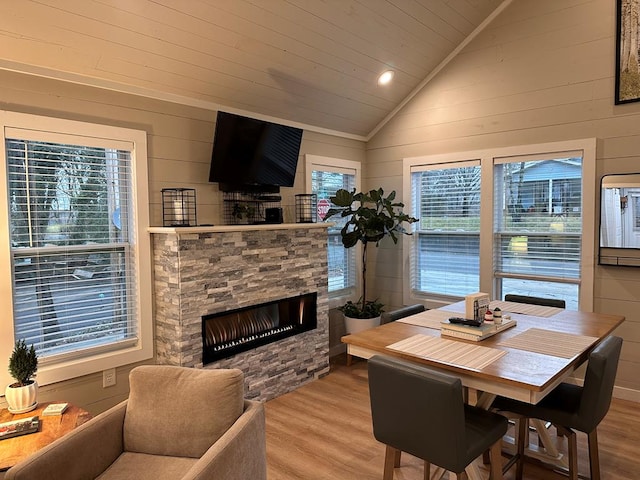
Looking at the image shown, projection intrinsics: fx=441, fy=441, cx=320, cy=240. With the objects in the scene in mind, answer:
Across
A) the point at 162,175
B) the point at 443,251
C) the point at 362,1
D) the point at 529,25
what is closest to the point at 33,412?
the point at 162,175

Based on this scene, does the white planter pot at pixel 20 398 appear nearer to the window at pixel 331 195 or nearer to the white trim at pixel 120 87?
the white trim at pixel 120 87

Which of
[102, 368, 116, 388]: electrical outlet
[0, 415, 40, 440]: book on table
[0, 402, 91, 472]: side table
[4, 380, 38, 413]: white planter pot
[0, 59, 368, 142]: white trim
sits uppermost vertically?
[0, 59, 368, 142]: white trim

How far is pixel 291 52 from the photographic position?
3.42 metres

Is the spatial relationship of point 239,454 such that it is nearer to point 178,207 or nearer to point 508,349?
point 508,349

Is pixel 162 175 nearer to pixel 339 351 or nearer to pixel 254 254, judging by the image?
pixel 254 254

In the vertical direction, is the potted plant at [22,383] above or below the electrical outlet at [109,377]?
above

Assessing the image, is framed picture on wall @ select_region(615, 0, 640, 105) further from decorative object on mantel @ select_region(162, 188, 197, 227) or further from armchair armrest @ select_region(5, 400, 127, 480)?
armchair armrest @ select_region(5, 400, 127, 480)

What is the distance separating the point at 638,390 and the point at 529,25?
3.23 m

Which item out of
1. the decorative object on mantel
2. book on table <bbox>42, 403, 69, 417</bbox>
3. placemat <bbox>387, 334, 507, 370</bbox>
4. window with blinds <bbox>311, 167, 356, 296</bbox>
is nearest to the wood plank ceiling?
window with blinds <bbox>311, 167, 356, 296</bbox>

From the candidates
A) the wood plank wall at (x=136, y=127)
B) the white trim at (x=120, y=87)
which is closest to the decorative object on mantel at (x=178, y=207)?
the wood plank wall at (x=136, y=127)

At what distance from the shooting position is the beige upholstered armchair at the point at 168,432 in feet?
6.07

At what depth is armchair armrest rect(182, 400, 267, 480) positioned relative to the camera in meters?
1.66

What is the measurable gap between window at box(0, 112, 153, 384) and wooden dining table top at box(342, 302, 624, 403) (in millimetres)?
1665

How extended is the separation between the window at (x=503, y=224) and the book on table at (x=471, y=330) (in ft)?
5.72
